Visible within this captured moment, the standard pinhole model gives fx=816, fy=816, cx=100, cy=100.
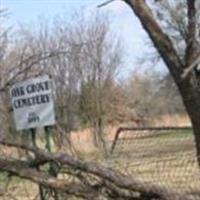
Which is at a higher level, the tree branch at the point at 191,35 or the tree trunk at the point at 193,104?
the tree branch at the point at 191,35

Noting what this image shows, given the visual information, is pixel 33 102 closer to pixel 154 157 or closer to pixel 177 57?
pixel 154 157

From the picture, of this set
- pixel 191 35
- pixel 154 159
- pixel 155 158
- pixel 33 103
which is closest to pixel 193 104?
pixel 191 35

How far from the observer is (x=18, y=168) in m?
4.56

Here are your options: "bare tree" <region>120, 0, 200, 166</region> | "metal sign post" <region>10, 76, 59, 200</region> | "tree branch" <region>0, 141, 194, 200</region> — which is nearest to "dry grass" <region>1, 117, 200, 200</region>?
"metal sign post" <region>10, 76, 59, 200</region>

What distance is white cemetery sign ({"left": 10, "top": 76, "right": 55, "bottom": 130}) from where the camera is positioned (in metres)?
7.67

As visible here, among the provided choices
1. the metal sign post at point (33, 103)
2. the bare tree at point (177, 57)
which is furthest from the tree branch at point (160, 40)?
the metal sign post at point (33, 103)

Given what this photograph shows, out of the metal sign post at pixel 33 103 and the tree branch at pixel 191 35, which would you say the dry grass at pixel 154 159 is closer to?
the metal sign post at pixel 33 103

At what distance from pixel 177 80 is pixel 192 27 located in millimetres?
1092

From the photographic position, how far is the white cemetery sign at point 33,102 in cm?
767

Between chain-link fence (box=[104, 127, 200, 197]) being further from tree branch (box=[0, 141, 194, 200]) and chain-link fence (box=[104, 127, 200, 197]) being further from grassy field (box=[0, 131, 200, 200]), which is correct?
tree branch (box=[0, 141, 194, 200])

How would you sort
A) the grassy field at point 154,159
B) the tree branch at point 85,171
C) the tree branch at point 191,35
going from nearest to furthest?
the tree branch at point 85,171
the grassy field at point 154,159
the tree branch at point 191,35

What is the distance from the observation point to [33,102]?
25.3ft

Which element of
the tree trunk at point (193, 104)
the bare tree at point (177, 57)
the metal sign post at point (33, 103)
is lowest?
the tree trunk at point (193, 104)

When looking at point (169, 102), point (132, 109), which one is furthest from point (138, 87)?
point (132, 109)
